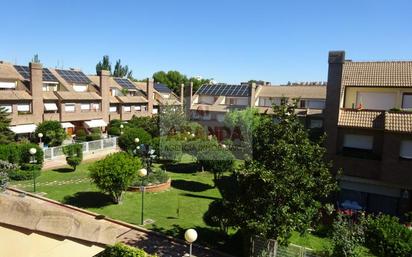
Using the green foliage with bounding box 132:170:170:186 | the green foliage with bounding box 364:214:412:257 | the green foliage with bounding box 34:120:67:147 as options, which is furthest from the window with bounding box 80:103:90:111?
the green foliage with bounding box 364:214:412:257

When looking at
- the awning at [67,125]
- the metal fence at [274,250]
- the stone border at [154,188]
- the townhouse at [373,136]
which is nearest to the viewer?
the metal fence at [274,250]

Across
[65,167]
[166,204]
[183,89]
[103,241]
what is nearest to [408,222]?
[166,204]

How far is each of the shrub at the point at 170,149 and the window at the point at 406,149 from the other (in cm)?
1723

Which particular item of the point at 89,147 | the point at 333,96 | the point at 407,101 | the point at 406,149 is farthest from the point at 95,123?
the point at 406,149

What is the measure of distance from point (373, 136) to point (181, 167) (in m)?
15.6

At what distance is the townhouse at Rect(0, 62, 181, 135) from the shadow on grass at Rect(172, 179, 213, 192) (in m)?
17.9

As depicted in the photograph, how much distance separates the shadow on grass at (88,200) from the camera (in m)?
18.7

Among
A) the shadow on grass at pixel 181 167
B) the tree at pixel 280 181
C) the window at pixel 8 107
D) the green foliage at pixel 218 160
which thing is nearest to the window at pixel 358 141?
the green foliage at pixel 218 160

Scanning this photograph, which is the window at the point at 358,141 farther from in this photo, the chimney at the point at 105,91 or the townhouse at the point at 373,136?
the chimney at the point at 105,91

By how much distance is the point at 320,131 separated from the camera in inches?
923

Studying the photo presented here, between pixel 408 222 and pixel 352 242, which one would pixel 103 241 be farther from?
pixel 408 222

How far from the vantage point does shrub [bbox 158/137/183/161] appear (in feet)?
99.9

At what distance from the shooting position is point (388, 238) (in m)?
12.1

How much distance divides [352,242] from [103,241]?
9221mm
